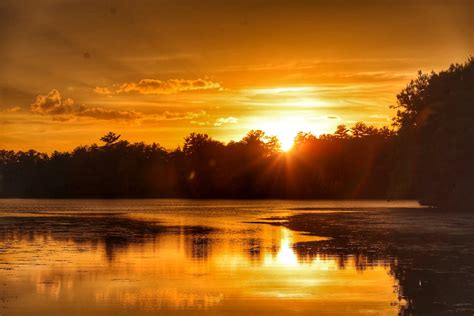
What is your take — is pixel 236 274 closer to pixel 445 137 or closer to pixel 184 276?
pixel 184 276

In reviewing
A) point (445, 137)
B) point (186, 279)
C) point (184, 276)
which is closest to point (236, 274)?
point (184, 276)

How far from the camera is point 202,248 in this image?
115ft

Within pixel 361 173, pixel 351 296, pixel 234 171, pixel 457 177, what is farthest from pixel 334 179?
pixel 351 296

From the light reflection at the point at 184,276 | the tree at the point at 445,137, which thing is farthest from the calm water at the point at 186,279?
the tree at the point at 445,137

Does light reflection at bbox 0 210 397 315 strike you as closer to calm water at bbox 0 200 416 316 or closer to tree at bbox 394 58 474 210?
calm water at bbox 0 200 416 316

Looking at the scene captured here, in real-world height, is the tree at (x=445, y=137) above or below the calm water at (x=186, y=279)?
above

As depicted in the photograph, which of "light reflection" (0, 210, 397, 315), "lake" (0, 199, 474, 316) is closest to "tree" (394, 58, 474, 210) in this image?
"lake" (0, 199, 474, 316)

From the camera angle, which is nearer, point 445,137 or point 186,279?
point 186,279

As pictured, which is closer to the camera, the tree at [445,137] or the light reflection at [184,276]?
the light reflection at [184,276]

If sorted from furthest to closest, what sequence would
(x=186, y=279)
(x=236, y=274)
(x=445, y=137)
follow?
(x=445, y=137)
(x=236, y=274)
(x=186, y=279)

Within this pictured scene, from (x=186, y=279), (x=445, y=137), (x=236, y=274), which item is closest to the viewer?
(x=186, y=279)

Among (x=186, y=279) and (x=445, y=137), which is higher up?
(x=445, y=137)

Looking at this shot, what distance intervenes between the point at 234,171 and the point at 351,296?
17683 centimetres

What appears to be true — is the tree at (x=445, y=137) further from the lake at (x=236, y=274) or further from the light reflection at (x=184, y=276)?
the light reflection at (x=184, y=276)
